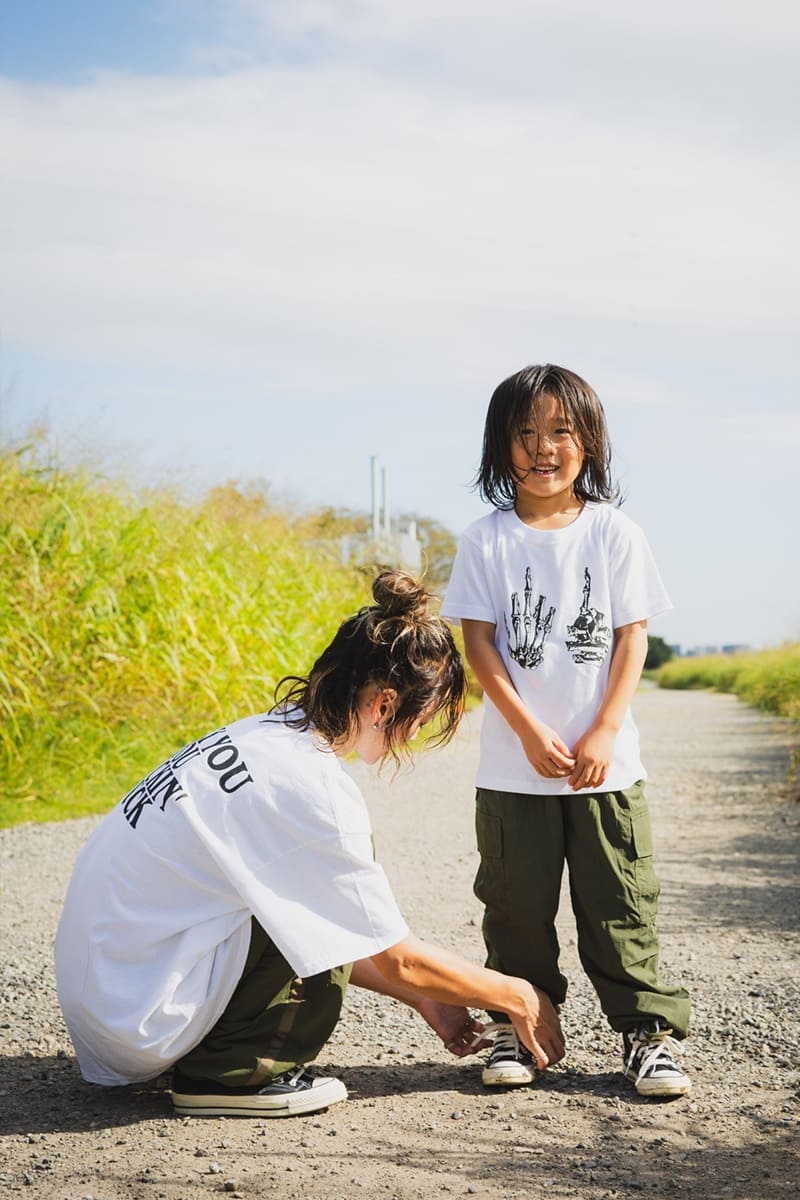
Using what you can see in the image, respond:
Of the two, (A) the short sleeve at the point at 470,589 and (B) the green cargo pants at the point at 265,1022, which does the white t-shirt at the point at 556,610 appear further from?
(B) the green cargo pants at the point at 265,1022

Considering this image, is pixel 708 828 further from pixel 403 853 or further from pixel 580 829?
pixel 580 829

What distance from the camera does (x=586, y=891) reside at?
108 inches

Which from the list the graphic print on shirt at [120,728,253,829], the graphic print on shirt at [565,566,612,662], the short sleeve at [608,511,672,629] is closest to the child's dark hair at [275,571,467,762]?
the graphic print on shirt at [120,728,253,829]

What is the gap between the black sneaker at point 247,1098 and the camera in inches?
97.9

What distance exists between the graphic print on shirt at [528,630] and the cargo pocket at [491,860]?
1.17 ft

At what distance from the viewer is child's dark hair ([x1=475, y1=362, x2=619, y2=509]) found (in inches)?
114

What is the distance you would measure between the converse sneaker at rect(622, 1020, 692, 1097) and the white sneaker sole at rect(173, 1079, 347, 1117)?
2.24 ft

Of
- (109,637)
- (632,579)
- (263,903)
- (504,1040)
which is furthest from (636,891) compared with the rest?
(109,637)

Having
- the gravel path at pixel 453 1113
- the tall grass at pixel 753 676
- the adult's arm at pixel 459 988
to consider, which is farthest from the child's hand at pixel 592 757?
the tall grass at pixel 753 676

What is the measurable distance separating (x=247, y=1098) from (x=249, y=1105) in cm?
2

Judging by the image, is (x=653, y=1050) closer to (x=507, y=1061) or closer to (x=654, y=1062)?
(x=654, y=1062)

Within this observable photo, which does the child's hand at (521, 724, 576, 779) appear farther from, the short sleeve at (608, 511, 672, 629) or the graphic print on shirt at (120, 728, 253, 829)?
the graphic print on shirt at (120, 728, 253, 829)

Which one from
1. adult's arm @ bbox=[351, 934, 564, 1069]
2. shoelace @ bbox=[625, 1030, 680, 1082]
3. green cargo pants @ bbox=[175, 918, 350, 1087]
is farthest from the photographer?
shoelace @ bbox=[625, 1030, 680, 1082]

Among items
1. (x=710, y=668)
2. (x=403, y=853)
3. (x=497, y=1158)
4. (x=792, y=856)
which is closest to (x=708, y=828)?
(x=792, y=856)
